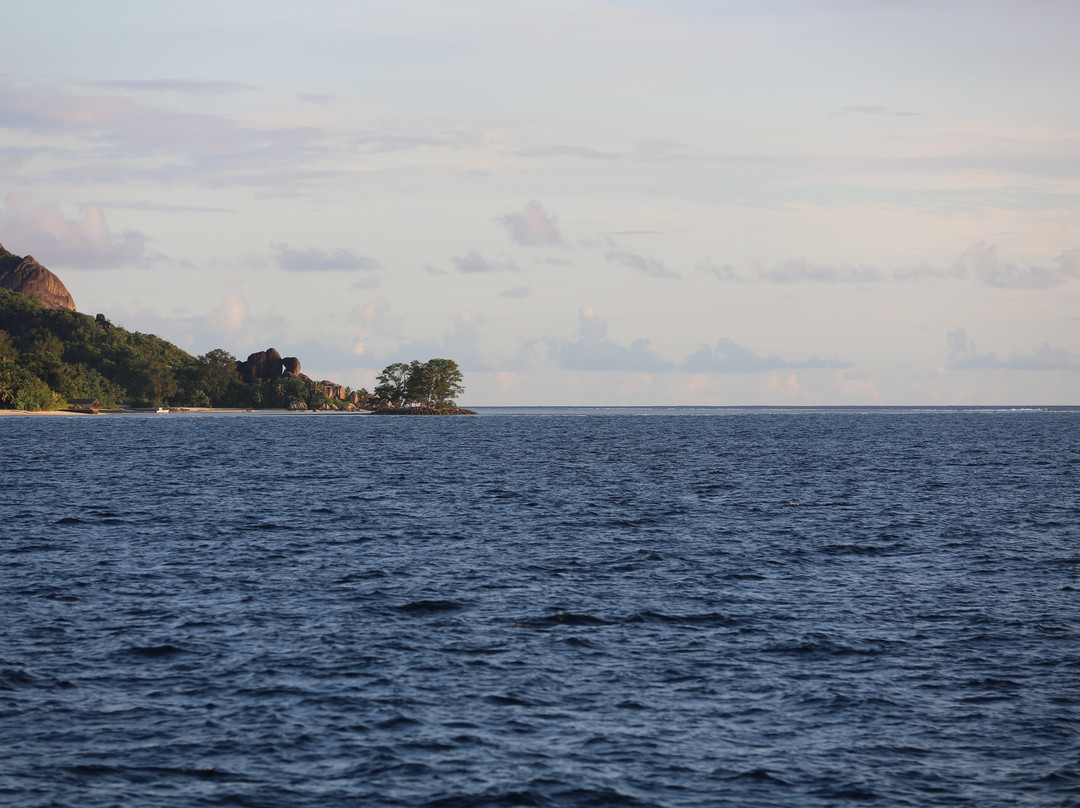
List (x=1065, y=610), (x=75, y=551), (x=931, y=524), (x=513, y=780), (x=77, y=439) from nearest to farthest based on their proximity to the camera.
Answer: (x=513, y=780), (x=1065, y=610), (x=75, y=551), (x=931, y=524), (x=77, y=439)

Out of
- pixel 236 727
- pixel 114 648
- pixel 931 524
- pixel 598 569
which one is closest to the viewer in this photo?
pixel 236 727

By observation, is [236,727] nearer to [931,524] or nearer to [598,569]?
[598,569]

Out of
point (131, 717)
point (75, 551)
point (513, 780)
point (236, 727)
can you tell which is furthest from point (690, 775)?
point (75, 551)

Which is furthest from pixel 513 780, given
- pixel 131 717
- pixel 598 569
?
pixel 598 569

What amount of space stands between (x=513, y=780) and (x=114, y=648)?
42.8ft

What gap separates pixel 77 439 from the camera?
144m

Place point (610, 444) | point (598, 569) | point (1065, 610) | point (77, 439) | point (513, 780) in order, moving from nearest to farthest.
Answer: point (513, 780) → point (1065, 610) → point (598, 569) → point (77, 439) → point (610, 444)

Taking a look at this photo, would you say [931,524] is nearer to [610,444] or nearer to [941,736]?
[941,736]

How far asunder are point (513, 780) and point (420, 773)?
1697 millimetres

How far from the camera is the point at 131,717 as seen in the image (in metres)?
20.1

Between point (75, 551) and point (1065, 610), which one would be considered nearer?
point (1065, 610)

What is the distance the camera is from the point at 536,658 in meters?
24.8

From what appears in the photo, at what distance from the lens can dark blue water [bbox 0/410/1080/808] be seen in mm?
17562

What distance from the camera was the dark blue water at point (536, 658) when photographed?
17562 mm
